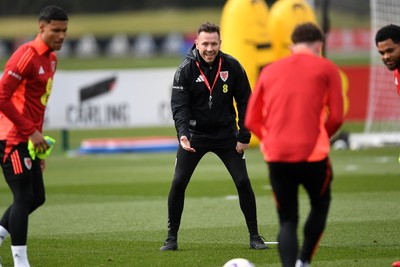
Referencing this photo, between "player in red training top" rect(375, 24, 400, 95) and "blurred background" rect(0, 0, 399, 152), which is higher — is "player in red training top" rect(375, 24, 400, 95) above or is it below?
above

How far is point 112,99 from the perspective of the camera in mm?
22891

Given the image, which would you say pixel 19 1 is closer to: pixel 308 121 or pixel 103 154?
pixel 103 154

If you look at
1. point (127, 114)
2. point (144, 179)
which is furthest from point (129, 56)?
point (144, 179)

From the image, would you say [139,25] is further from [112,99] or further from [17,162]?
[17,162]

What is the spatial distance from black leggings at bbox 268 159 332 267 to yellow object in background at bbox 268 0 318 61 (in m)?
14.0

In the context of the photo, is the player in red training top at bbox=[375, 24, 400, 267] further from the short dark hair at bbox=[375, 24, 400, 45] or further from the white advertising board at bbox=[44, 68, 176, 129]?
Result: the white advertising board at bbox=[44, 68, 176, 129]

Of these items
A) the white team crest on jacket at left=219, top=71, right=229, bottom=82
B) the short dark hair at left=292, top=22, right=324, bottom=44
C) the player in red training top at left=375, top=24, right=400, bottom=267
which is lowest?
the white team crest on jacket at left=219, top=71, right=229, bottom=82

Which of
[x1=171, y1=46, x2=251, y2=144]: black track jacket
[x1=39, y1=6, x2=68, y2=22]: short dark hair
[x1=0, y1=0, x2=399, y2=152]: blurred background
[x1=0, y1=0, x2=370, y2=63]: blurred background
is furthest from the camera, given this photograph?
[x1=0, y1=0, x2=370, y2=63]: blurred background

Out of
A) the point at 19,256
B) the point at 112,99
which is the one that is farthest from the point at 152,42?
the point at 19,256

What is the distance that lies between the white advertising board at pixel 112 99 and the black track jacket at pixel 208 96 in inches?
522

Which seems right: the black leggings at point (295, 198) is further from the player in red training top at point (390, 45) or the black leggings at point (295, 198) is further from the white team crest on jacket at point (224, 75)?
the white team crest on jacket at point (224, 75)

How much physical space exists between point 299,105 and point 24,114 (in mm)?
→ 2579

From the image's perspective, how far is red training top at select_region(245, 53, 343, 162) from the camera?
7.10 meters

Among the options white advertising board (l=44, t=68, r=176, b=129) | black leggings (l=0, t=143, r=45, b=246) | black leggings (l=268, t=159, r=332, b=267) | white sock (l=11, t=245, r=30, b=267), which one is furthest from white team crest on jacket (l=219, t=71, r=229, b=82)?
white advertising board (l=44, t=68, r=176, b=129)
